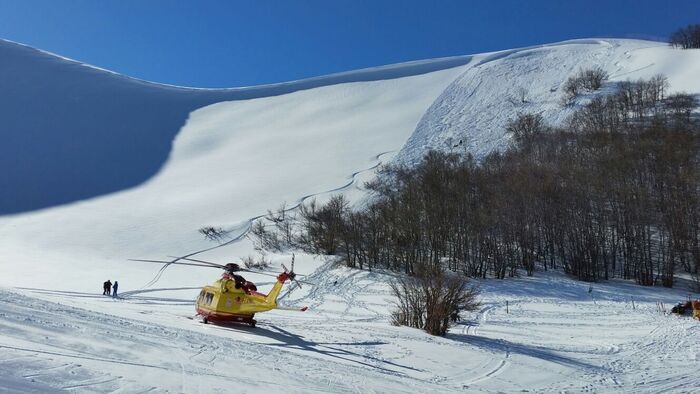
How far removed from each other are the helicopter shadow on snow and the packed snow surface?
0.22ft

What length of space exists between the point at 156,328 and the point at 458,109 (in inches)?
2166

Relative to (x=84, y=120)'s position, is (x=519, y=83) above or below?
above

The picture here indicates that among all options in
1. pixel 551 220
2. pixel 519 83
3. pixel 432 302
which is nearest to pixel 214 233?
pixel 551 220

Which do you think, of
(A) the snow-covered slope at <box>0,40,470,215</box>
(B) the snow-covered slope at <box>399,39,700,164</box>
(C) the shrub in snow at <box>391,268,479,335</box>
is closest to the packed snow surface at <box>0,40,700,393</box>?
(B) the snow-covered slope at <box>399,39,700,164</box>

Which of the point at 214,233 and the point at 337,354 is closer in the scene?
the point at 337,354

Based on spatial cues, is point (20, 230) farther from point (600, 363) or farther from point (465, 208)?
point (600, 363)

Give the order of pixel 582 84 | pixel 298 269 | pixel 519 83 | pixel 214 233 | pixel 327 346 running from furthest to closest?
pixel 519 83 → pixel 582 84 → pixel 214 233 → pixel 298 269 → pixel 327 346

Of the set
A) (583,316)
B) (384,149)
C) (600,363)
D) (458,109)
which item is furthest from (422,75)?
(600,363)

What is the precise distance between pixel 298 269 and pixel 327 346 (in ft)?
64.2

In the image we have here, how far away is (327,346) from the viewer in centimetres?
1202

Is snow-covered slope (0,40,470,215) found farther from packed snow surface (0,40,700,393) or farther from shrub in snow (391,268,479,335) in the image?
shrub in snow (391,268,479,335)

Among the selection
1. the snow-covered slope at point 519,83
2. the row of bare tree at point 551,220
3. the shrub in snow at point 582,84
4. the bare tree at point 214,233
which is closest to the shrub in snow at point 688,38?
the snow-covered slope at point 519,83

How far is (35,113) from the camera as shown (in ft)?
220

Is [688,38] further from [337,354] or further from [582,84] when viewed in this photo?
[337,354]
